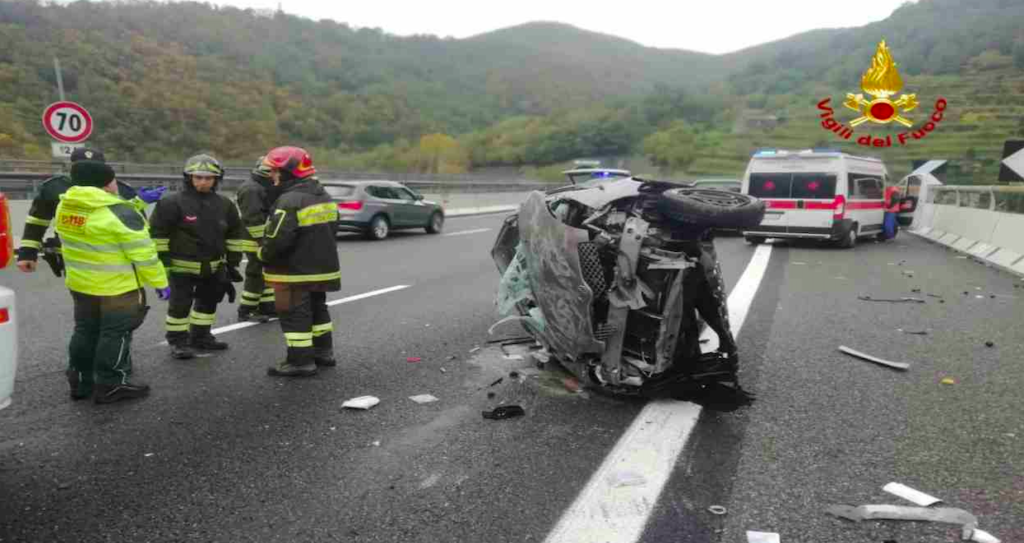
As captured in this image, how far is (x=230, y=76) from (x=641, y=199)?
209 feet

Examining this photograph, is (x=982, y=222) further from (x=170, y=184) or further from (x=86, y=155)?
(x=170, y=184)

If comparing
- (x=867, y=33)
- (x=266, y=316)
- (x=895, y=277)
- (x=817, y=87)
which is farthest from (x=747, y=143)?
(x=266, y=316)

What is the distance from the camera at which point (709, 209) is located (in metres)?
3.63

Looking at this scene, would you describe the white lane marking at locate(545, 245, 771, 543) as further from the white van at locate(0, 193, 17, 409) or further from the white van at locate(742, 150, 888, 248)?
the white van at locate(742, 150, 888, 248)

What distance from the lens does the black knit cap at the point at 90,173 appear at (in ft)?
12.2

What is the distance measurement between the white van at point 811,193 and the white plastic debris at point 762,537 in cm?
1178

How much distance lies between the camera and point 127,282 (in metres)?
3.85

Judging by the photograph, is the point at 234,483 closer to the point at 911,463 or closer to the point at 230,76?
the point at 911,463

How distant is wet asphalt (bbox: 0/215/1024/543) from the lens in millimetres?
2527

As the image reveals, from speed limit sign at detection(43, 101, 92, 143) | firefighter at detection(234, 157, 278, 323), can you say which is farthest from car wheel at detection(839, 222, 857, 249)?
speed limit sign at detection(43, 101, 92, 143)

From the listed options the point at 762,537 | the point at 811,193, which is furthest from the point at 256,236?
the point at 811,193

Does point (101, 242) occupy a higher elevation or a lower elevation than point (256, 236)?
higher

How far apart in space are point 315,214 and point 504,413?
6.57 feet

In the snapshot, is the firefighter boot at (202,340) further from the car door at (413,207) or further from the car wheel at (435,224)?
the car wheel at (435,224)
